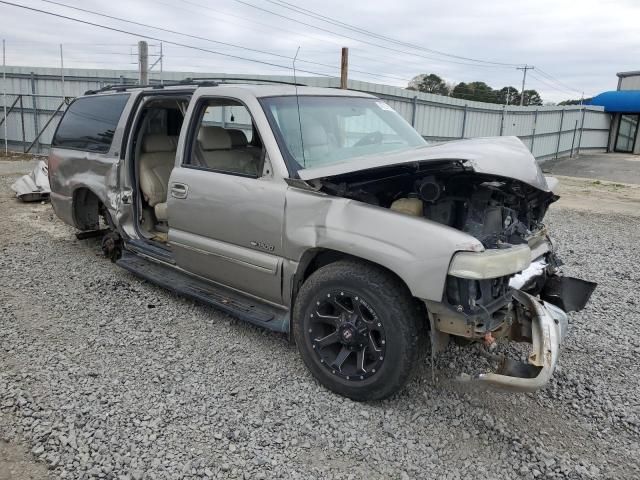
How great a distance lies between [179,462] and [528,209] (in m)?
2.88

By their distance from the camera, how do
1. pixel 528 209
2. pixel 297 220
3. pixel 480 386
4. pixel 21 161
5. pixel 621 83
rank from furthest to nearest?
pixel 621 83 < pixel 21 161 < pixel 528 209 < pixel 297 220 < pixel 480 386

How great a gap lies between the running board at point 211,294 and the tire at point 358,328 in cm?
28

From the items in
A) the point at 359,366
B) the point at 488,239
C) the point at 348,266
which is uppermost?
the point at 488,239

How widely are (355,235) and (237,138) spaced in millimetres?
2007

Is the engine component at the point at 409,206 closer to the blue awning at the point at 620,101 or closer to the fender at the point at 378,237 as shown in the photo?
the fender at the point at 378,237

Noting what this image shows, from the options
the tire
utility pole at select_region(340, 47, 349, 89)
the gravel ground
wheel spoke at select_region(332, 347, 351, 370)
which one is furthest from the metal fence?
wheel spoke at select_region(332, 347, 351, 370)

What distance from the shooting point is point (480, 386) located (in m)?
2.88

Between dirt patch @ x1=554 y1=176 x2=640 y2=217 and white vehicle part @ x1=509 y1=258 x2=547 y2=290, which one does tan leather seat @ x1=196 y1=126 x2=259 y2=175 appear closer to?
white vehicle part @ x1=509 y1=258 x2=547 y2=290

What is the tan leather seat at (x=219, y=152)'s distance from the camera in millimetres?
4180

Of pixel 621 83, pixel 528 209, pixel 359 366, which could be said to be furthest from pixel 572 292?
pixel 621 83

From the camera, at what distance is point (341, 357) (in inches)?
128

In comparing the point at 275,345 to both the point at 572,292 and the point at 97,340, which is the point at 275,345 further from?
the point at 572,292

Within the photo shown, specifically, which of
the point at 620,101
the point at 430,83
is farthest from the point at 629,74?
the point at 430,83

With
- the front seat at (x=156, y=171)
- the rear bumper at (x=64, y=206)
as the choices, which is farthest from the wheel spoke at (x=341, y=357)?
the rear bumper at (x=64, y=206)
